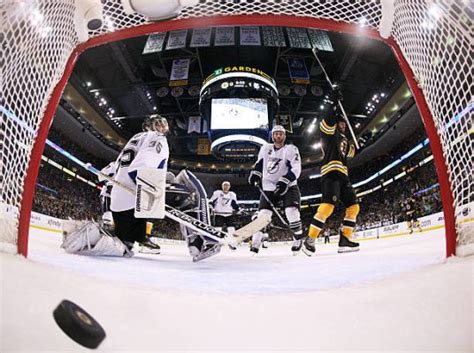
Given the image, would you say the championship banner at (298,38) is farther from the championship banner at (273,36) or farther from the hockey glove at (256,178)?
the hockey glove at (256,178)

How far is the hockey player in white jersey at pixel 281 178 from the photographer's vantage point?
343cm

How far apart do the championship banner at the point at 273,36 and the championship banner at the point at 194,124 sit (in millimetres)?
5432

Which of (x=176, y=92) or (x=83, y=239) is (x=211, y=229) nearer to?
(x=83, y=239)

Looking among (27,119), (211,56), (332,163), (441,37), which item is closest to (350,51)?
(211,56)

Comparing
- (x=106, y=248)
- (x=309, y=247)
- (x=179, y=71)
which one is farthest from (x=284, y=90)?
(x=106, y=248)

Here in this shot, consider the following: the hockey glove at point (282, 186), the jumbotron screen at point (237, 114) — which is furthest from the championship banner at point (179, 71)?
the hockey glove at point (282, 186)

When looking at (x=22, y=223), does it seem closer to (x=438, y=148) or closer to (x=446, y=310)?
(x=446, y=310)

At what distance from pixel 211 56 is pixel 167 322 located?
1043 centimetres

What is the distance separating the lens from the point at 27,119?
129cm

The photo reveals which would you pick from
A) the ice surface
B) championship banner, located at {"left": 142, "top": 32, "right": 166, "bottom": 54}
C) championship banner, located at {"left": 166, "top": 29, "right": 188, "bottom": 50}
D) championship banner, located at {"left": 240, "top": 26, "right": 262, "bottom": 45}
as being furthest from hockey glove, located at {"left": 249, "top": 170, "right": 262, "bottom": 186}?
championship banner, located at {"left": 142, "top": 32, "right": 166, "bottom": 54}

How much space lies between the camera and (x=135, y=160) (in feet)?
8.34

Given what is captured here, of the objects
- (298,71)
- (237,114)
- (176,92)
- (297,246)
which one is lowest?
(297,246)

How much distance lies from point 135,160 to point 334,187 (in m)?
1.86

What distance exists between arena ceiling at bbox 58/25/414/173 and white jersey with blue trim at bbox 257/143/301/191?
16.0 ft
